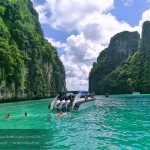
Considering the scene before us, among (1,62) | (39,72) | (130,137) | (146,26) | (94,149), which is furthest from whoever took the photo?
(146,26)

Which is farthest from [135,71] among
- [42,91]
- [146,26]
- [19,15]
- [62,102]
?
[62,102]

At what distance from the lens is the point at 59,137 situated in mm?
16203

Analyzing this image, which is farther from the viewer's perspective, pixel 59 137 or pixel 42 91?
pixel 42 91

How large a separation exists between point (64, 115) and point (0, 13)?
5568 cm

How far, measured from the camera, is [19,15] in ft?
279

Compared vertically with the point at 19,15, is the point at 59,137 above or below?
below

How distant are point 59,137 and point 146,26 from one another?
180599 mm

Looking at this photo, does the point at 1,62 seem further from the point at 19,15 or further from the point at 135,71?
the point at 135,71

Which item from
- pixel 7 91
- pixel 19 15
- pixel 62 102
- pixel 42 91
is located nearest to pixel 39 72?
pixel 42 91

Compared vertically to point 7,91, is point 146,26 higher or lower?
higher

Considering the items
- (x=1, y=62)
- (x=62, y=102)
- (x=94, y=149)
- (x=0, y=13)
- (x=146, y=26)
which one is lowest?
(x=94, y=149)

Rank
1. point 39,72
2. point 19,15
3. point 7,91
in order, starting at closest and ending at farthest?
point 7,91, point 19,15, point 39,72

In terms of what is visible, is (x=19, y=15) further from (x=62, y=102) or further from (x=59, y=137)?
(x=59, y=137)

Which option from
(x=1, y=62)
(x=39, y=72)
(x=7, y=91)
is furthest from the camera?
(x=39, y=72)
